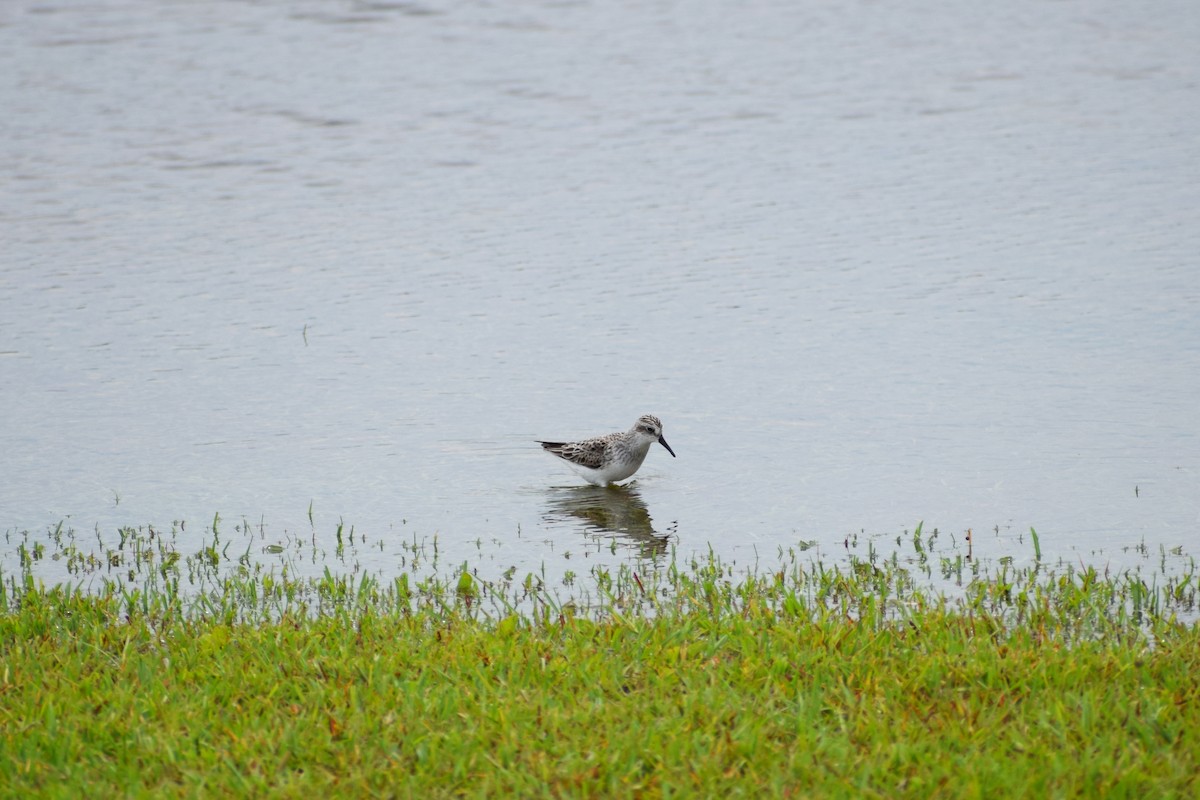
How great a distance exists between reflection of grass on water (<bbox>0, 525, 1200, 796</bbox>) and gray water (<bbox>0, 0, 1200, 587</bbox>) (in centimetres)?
139

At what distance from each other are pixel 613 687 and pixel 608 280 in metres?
10.3

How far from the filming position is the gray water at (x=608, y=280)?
11.4m

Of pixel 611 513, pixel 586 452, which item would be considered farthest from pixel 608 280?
pixel 611 513

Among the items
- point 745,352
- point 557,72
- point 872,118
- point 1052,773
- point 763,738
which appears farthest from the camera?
point 557,72

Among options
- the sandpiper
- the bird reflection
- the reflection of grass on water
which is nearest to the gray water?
the bird reflection

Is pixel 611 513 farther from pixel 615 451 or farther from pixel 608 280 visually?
pixel 608 280

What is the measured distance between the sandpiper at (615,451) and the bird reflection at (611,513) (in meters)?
0.17

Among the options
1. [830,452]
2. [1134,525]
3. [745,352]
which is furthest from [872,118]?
[1134,525]

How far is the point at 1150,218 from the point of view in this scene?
18125mm

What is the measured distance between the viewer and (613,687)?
716cm

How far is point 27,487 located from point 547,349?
525 centimetres

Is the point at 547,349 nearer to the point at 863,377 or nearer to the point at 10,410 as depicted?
the point at 863,377

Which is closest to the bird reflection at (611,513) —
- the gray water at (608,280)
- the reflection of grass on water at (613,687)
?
→ the gray water at (608,280)

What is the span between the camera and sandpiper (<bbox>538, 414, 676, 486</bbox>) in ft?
38.8
